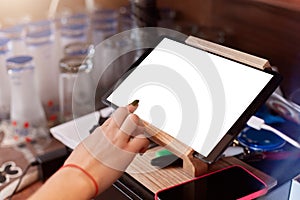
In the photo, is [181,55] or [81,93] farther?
[81,93]

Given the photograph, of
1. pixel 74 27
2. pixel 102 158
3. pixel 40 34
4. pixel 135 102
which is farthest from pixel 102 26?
pixel 102 158

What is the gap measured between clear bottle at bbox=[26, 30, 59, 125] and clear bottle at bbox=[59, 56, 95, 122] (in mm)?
55

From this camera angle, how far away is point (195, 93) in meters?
0.65

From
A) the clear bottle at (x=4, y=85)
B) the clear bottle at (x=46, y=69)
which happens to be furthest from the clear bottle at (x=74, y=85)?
the clear bottle at (x=4, y=85)

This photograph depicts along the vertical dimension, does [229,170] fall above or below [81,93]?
above

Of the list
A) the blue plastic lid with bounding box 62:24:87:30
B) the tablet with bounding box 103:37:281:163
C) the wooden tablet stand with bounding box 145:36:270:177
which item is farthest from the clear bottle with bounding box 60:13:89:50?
the wooden tablet stand with bounding box 145:36:270:177

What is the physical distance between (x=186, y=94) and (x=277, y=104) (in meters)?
0.36

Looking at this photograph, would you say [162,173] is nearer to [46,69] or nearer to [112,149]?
[112,149]

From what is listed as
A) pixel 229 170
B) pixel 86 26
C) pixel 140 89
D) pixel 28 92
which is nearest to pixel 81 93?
pixel 28 92

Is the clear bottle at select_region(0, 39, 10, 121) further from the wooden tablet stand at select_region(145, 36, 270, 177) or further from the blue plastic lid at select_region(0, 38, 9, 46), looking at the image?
the wooden tablet stand at select_region(145, 36, 270, 177)

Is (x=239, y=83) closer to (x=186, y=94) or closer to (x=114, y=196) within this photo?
(x=186, y=94)

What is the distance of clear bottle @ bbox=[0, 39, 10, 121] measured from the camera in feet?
3.73

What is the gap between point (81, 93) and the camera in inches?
43.5

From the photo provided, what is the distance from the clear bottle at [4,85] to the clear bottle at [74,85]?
0.51 ft
